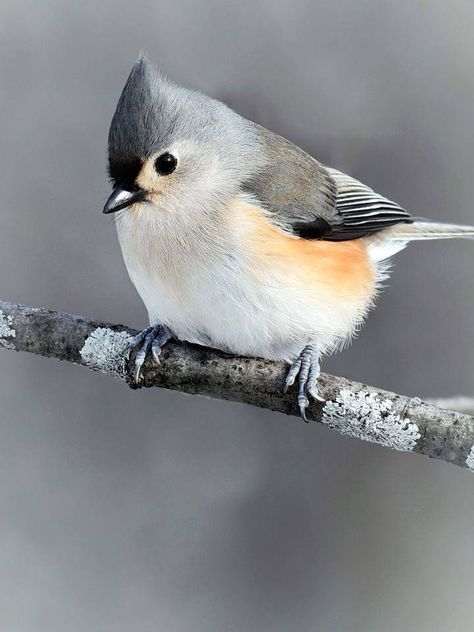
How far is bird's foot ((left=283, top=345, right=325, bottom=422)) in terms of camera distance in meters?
A: 2.24

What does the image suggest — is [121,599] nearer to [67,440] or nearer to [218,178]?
[67,440]

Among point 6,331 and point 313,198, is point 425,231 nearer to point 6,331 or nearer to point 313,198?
point 313,198

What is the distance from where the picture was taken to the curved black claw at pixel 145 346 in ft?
7.98

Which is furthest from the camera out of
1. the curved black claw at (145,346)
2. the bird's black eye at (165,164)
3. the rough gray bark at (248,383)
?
the curved black claw at (145,346)

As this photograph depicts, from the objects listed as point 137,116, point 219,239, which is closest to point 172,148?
point 137,116

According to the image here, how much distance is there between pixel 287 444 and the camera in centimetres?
324

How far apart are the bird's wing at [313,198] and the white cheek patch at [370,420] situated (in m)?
0.61

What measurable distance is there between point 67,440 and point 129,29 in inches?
65.9

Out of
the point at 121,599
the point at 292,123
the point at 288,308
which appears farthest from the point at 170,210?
the point at 121,599

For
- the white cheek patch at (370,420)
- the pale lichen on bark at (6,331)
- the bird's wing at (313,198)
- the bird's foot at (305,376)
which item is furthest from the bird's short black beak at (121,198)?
the white cheek patch at (370,420)

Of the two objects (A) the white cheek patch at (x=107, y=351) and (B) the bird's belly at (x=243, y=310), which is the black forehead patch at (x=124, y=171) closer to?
(B) the bird's belly at (x=243, y=310)

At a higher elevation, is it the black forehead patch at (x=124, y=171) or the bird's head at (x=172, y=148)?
the bird's head at (x=172, y=148)

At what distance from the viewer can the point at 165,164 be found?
234 centimetres

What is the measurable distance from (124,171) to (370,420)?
919 millimetres
